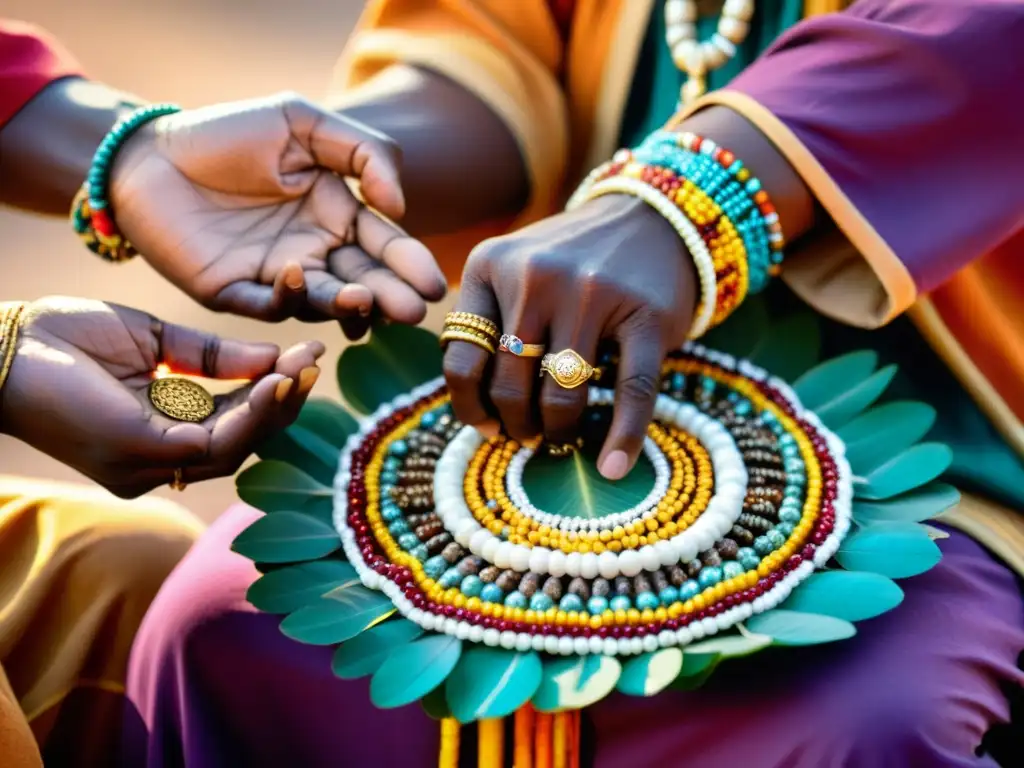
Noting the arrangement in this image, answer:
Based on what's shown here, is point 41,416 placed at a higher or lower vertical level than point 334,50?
higher

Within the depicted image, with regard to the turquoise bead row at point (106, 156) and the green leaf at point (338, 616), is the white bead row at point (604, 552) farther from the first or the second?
the turquoise bead row at point (106, 156)

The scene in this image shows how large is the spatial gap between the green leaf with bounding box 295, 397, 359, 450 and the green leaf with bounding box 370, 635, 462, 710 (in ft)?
0.73

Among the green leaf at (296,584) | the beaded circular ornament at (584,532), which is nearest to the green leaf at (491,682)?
the beaded circular ornament at (584,532)

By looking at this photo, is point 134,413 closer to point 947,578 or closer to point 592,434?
point 592,434

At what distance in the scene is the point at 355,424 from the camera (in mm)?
787

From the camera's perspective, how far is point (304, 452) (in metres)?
0.75

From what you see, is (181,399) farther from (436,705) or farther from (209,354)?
(436,705)

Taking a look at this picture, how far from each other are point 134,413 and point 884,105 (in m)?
0.54

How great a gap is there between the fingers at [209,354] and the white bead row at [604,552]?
0.48 feet

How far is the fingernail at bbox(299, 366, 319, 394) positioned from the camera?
2.28ft

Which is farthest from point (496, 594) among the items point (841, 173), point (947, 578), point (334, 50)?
point (334, 50)

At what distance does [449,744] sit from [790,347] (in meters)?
0.41

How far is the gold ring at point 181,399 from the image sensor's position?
684mm

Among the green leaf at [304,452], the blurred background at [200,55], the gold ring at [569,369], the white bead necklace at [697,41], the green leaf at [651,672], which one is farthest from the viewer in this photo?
A: the blurred background at [200,55]
